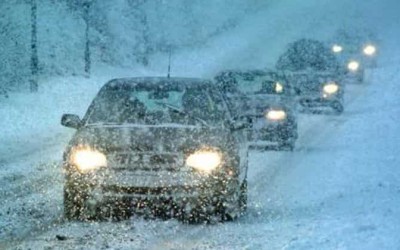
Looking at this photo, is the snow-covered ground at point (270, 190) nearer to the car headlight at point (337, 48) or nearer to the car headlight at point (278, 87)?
the car headlight at point (278, 87)

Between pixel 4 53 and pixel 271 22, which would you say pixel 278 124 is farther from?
pixel 271 22

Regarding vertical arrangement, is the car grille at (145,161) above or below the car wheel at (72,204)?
above

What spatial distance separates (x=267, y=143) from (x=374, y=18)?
68.6 metres

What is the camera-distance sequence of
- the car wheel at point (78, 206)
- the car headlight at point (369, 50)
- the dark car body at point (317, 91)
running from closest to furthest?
the car wheel at point (78, 206), the dark car body at point (317, 91), the car headlight at point (369, 50)

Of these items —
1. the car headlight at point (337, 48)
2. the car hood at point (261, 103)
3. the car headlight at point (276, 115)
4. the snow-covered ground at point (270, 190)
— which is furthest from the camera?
the car headlight at point (337, 48)

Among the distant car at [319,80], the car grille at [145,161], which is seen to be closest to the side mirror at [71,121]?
the car grille at [145,161]

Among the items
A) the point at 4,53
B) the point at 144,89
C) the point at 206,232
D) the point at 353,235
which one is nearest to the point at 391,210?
the point at 353,235

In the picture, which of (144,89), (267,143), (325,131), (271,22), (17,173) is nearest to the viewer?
(144,89)

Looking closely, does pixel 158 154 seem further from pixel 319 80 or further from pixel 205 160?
pixel 319 80

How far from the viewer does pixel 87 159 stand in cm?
855

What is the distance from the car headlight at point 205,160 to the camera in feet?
28.2

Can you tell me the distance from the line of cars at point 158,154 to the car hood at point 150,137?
10 mm

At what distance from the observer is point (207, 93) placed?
10258mm

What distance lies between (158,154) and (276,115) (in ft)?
26.5
